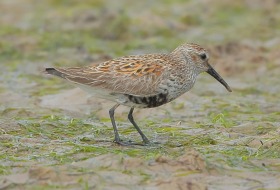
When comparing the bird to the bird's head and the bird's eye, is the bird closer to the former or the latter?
the bird's head

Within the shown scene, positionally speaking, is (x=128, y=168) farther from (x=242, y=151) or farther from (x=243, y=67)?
(x=243, y=67)

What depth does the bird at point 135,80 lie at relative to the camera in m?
9.58

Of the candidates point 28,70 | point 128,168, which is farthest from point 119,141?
point 28,70

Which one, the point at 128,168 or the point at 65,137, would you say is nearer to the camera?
the point at 128,168

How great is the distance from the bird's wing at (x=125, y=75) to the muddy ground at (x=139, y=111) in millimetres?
682

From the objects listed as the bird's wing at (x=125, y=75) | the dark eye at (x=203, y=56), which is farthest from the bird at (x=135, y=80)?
the dark eye at (x=203, y=56)

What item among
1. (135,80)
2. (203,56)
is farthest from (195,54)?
(135,80)

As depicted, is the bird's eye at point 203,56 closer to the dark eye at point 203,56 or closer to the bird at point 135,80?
the dark eye at point 203,56

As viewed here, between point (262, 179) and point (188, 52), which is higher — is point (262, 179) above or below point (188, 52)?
below

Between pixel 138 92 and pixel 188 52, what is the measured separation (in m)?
1.12

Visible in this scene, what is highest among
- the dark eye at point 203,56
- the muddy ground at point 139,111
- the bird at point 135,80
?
the dark eye at point 203,56

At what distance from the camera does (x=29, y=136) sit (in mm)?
9781

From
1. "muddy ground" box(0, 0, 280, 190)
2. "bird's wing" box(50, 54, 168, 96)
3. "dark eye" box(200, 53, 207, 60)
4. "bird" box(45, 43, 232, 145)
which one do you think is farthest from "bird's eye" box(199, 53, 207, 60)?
"muddy ground" box(0, 0, 280, 190)

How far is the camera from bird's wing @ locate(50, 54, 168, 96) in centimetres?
957
